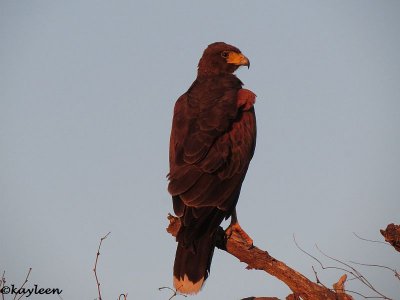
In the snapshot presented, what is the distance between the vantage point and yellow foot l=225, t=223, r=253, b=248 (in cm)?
807

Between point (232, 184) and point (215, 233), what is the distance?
2.23 ft

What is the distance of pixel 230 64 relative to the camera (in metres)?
10.3

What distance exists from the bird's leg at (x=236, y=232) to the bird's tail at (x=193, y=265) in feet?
→ 2.42

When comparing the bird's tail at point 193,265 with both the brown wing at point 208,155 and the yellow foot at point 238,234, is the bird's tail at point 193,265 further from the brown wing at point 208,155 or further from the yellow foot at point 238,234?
the yellow foot at point 238,234

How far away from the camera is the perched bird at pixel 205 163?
7.39 metres

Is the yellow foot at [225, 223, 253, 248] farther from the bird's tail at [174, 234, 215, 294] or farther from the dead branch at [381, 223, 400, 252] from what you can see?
the dead branch at [381, 223, 400, 252]

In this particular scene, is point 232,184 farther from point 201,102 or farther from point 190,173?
point 201,102

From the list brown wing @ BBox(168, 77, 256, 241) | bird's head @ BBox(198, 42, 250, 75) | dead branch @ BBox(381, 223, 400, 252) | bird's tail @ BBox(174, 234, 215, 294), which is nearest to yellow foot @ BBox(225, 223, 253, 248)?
brown wing @ BBox(168, 77, 256, 241)

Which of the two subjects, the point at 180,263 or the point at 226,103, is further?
the point at 226,103

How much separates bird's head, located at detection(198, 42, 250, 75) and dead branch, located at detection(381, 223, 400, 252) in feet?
13.6

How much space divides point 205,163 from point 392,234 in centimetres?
228

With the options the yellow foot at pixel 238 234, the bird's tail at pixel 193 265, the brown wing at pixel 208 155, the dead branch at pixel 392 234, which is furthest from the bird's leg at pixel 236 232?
the dead branch at pixel 392 234

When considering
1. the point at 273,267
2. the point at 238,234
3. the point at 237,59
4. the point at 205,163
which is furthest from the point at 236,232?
the point at 237,59

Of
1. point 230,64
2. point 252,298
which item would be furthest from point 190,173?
point 230,64
